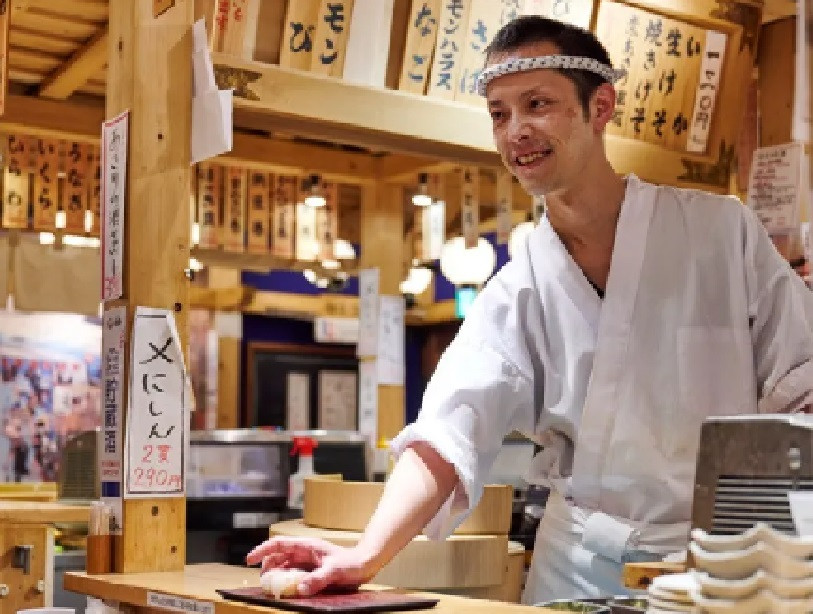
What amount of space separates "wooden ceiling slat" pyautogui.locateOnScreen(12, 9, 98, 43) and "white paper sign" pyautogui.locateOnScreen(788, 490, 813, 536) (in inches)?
237

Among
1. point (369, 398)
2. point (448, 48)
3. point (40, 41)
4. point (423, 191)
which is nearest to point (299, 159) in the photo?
point (423, 191)

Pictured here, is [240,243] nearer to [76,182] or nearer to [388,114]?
[76,182]

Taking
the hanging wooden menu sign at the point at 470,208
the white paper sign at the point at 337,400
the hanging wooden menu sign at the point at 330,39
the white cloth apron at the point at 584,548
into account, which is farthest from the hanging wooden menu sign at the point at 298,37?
the white paper sign at the point at 337,400

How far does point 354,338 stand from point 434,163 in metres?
6.77

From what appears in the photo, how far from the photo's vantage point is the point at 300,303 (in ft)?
47.8

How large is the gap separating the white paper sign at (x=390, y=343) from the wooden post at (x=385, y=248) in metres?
0.14

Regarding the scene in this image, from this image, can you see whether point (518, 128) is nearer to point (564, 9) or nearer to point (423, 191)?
point (564, 9)

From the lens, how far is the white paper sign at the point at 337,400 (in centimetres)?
1538

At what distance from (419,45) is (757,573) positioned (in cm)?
304

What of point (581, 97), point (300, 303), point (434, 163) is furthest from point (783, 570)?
point (300, 303)

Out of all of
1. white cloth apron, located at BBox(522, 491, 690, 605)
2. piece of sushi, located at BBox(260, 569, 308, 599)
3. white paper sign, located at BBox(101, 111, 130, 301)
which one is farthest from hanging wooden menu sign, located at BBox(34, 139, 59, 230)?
piece of sushi, located at BBox(260, 569, 308, 599)

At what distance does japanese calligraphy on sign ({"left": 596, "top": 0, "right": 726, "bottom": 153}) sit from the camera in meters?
5.12

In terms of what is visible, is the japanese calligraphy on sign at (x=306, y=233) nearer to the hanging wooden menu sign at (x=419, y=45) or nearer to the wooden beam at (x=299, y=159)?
the wooden beam at (x=299, y=159)

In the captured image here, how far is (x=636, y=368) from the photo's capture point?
9.79 ft
